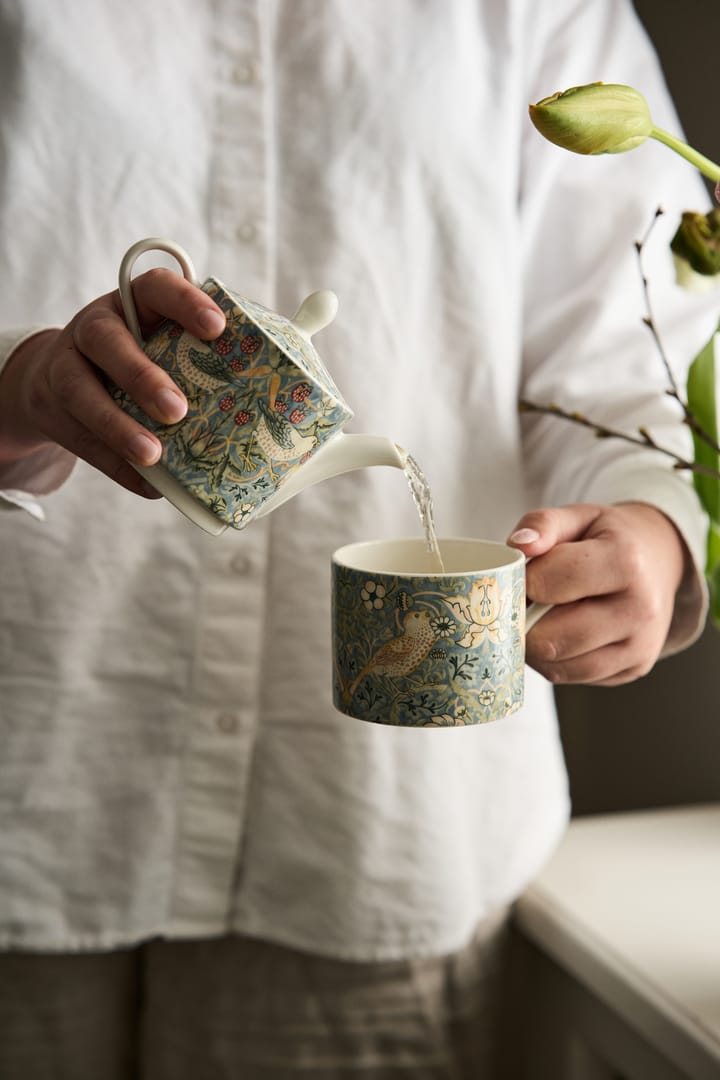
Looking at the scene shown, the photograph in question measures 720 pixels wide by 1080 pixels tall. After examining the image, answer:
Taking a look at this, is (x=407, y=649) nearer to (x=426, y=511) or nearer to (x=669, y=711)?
(x=426, y=511)

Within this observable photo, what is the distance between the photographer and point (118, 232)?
839mm

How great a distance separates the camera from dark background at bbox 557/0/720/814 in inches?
45.5

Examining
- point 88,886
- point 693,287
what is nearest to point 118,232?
point 693,287

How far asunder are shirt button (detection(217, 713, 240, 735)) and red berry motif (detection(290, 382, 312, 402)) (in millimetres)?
430

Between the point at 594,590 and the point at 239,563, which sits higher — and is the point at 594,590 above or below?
above

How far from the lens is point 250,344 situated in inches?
20.7

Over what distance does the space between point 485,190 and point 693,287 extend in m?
0.26

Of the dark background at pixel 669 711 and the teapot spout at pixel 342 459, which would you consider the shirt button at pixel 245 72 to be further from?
the dark background at pixel 669 711

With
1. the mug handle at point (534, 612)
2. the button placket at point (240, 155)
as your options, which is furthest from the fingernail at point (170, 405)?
the button placket at point (240, 155)

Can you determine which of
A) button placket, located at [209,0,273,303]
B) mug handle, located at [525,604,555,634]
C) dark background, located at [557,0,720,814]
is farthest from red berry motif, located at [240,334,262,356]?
dark background, located at [557,0,720,814]

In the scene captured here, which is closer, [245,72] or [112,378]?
[112,378]

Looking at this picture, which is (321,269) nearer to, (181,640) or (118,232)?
(118,232)

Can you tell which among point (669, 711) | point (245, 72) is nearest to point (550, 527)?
point (245, 72)

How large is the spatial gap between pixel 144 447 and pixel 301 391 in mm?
86
